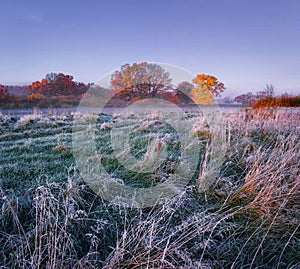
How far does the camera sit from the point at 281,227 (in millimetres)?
1989

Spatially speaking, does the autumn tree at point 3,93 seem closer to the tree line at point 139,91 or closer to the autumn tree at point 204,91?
the tree line at point 139,91

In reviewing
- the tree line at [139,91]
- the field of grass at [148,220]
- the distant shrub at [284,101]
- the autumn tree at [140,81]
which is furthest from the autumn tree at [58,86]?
the field of grass at [148,220]

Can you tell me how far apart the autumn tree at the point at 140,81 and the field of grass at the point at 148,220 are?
12709 mm

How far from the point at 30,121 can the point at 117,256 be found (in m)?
8.18

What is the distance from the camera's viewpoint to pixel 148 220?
2.02m

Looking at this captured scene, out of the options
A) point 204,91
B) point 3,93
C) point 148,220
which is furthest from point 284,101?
point 3,93

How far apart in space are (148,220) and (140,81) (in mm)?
16688

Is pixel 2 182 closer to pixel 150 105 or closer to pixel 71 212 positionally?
pixel 71 212

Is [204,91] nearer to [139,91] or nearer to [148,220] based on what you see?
[139,91]

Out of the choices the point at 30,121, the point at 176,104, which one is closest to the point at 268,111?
the point at 30,121

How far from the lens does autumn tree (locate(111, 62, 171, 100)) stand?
16.2 meters

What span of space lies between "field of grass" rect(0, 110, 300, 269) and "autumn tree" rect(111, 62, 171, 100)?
12709 millimetres

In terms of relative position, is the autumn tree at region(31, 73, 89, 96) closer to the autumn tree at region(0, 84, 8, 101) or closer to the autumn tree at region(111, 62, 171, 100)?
the autumn tree at region(0, 84, 8, 101)

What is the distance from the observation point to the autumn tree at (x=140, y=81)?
16.2m
